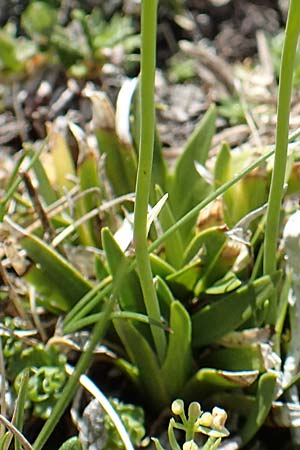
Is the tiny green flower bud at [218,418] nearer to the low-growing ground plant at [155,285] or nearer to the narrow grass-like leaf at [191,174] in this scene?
the low-growing ground plant at [155,285]

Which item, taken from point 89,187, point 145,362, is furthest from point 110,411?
point 89,187

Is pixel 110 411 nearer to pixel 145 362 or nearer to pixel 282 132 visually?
pixel 145 362

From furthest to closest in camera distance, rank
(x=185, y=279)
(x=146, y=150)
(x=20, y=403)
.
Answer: (x=185, y=279) → (x=20, y=403) → (x=146, y=150)

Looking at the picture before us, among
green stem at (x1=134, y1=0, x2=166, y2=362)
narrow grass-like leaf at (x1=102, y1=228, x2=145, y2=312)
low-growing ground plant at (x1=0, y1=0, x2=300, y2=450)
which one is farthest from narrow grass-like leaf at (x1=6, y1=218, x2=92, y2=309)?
green stem at (x1=134, y1=0, x2=166, y2=362)

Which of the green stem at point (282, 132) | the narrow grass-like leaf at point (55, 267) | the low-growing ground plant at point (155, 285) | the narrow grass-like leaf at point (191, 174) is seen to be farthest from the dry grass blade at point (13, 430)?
the narrow grass-like leaf at point (191, 174)

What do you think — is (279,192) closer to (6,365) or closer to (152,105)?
(152,105)

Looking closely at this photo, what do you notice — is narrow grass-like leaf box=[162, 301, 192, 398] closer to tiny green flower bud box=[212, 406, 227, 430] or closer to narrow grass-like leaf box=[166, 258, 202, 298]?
narrow grass-like leaf box=[166, 258, 202, 298]

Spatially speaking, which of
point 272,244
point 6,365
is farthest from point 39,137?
point 272,244
